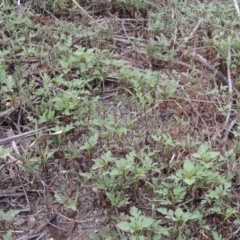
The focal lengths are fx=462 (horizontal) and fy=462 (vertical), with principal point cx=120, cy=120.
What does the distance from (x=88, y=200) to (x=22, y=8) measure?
64.1 inches

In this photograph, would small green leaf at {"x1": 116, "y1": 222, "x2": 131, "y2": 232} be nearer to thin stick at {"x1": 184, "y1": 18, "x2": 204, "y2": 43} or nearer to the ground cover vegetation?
the ground cover vegetation

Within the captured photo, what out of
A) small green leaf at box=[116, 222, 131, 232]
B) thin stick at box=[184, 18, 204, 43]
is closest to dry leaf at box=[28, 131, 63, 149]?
small green leaf at box=[116, 222, 131, 232]

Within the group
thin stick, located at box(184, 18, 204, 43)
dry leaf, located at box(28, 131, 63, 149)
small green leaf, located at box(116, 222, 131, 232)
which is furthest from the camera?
thin stick, located at box(184, 18, 204, 43)

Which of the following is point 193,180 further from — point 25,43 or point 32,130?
point 25,43

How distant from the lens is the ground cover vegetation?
6.02ft

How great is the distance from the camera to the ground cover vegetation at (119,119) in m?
1.84

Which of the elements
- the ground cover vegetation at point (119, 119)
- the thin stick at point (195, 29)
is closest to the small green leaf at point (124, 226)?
the ground cover vegetation at point (119, 119)

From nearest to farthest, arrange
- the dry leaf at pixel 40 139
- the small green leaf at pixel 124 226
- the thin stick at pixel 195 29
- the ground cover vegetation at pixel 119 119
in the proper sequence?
the small green leaf at pixel 124 226 < the ground cover vegetation at pixel 119 119 < the dry leaf at pixel 40 139 < the thin stick at pixel 195 29

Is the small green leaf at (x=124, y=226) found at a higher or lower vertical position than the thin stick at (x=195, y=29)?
lower

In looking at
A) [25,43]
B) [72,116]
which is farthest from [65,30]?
[72,116]

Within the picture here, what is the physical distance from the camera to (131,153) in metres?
1.95

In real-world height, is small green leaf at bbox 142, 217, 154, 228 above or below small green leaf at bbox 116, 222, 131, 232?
above

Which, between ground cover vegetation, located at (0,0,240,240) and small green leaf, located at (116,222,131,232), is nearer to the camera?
small green leaf, located at (116,222,131,232)

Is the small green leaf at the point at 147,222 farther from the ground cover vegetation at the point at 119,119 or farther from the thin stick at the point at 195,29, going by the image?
the thin stick at the point at 195,29
